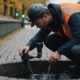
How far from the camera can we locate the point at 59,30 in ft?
16.0

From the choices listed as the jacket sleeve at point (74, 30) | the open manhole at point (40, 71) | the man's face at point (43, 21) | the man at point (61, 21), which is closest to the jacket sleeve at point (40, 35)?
the open manhole at point (40, 71)

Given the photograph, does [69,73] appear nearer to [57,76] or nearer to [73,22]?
[57,76]

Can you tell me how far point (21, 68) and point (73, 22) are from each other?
65.4 inches

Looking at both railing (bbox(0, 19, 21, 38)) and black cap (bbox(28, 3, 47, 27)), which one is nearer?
black cap (bbox(28, 3, 47, 27))

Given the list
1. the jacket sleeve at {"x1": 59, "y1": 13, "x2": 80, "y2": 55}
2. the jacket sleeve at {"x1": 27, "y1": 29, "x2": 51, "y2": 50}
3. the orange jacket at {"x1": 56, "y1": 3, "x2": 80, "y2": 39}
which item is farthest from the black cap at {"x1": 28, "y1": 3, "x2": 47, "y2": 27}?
the jacket sleeve at {"x1": 27, "y1": 29, "x2": 51, "y2": 50}

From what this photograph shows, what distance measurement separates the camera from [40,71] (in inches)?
238

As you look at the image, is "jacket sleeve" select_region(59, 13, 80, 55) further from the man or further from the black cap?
the black cap

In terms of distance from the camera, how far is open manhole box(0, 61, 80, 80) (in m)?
5.56

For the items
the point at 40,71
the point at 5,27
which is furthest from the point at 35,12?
the point at 5,27

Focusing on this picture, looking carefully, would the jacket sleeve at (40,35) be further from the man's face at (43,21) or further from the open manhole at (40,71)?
the man's face at (43,21)

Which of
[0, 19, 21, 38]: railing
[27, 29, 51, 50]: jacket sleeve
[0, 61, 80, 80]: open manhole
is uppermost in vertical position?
[27, 29, 51, 50]: jacket sleeve

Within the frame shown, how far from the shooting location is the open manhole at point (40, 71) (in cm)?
556

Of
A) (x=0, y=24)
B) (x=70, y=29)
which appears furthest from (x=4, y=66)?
(x=0, y=24)

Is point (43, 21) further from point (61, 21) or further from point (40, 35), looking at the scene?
point (40, 35)
